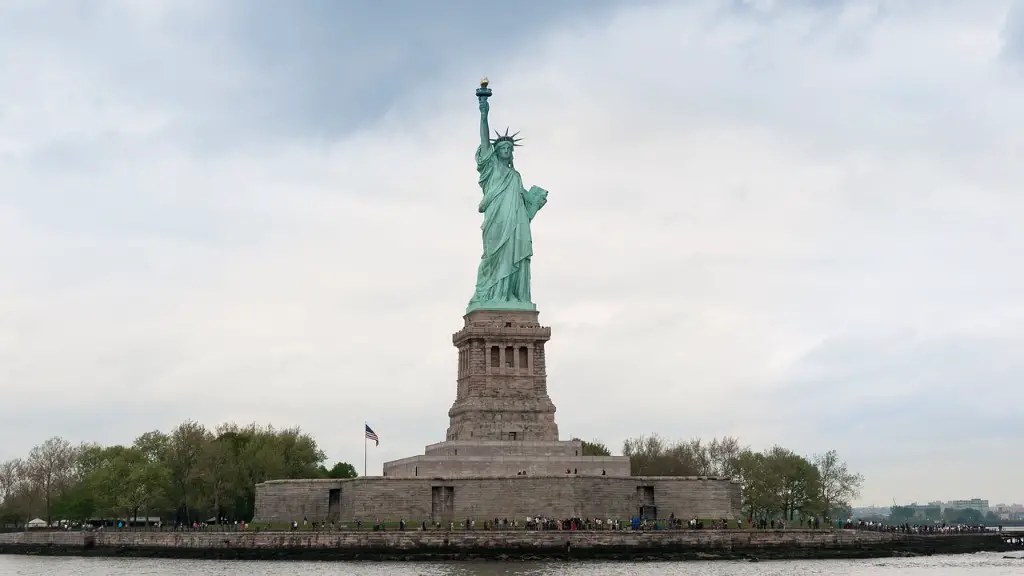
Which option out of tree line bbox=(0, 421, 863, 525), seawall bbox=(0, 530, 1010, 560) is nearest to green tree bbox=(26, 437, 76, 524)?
tree line bbox=(0, 421, 863, 525)

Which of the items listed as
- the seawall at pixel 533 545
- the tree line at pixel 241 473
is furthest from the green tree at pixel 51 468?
the seawall at pixel 533 545

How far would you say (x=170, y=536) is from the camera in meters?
62.5

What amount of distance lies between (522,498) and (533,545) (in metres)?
5.40

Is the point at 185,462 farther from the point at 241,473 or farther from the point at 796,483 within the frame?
the point at 796,483

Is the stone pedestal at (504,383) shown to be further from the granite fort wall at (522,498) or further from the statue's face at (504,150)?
the statue's face at (504,150)

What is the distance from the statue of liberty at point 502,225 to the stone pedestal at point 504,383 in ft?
4.28

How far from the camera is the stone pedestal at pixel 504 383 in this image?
218ft

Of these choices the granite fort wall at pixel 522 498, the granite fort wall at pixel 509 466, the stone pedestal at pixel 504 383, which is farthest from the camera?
the stone pedestal at pixel 504 383

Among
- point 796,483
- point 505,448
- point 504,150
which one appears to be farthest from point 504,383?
point 796,483

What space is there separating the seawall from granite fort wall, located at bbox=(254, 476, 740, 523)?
4.26m

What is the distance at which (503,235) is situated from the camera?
70.1 metres

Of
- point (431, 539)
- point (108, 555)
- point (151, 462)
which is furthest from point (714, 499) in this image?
point (151, 462)

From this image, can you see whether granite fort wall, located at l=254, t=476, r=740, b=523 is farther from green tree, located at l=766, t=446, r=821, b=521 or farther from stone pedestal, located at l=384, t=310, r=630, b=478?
green tree, located at l=766, t=446, r=821, b=521

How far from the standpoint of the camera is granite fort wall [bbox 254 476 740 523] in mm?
60812
